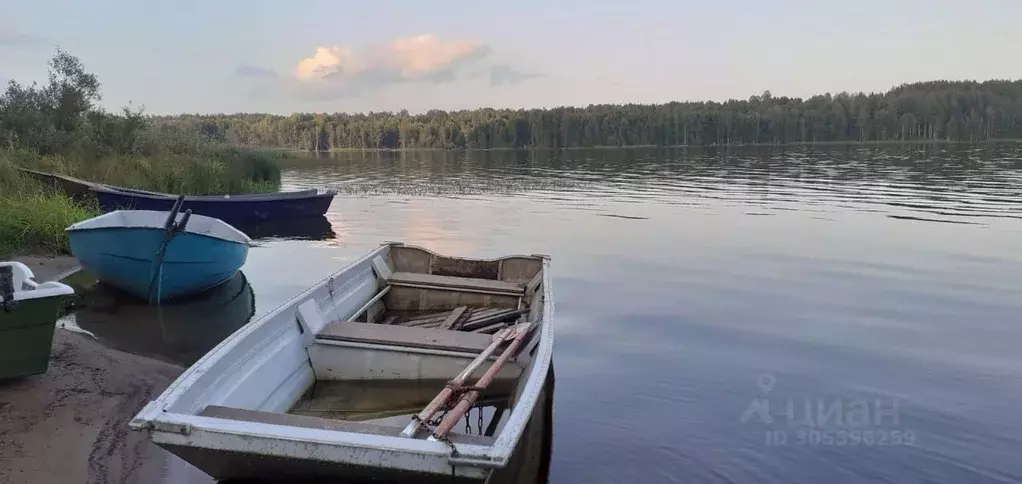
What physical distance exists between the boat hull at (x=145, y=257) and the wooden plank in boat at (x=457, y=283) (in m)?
3.10

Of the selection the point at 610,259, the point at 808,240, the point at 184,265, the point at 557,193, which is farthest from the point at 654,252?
the point at 557,193

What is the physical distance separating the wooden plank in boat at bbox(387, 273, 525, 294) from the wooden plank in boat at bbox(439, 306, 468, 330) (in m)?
0.48

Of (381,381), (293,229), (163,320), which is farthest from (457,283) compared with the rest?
(293,229)

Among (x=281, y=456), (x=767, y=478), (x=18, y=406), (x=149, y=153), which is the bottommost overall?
(x=767, y=478)

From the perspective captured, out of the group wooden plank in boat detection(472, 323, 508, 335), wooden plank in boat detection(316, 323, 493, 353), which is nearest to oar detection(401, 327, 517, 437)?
wooden plank in boat detection(316, 323, 493, 353)

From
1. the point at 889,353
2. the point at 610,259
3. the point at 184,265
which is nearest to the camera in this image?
the point at 889,353

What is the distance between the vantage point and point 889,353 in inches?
339

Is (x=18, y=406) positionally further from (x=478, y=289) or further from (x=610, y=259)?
(x=610, y=259)

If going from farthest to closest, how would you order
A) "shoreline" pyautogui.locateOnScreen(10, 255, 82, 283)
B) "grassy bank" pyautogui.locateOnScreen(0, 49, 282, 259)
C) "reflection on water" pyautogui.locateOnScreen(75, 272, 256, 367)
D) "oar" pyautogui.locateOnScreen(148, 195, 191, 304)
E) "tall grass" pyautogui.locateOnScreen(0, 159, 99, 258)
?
1. "grassy bank" pyautogui.locateOnScreen(0, 49, 282, 259)
2. "tall grass" pyautogui.locateOnScreen(0, 159, 99, 258)
3. "shoreline" pyautogui.locateOnScreen(10, 255, 82, 283)
4. "oar" pyautogui.locateOnScreen(148, 195, 191, 304)
5. "reflection on water" pyautogui.locateOnScreen(75, 272, 256, 367)

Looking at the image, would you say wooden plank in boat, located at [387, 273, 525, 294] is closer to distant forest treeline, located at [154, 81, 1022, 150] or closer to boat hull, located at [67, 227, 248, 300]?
boat hull, located at [67, 227, 248, 300]

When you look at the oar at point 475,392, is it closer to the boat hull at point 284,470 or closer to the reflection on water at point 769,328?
the boat hull at point 284,470

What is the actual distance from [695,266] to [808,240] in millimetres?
4470

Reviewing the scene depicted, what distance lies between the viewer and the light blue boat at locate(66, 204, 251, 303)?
9.62m

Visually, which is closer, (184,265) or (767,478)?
(767,478)
